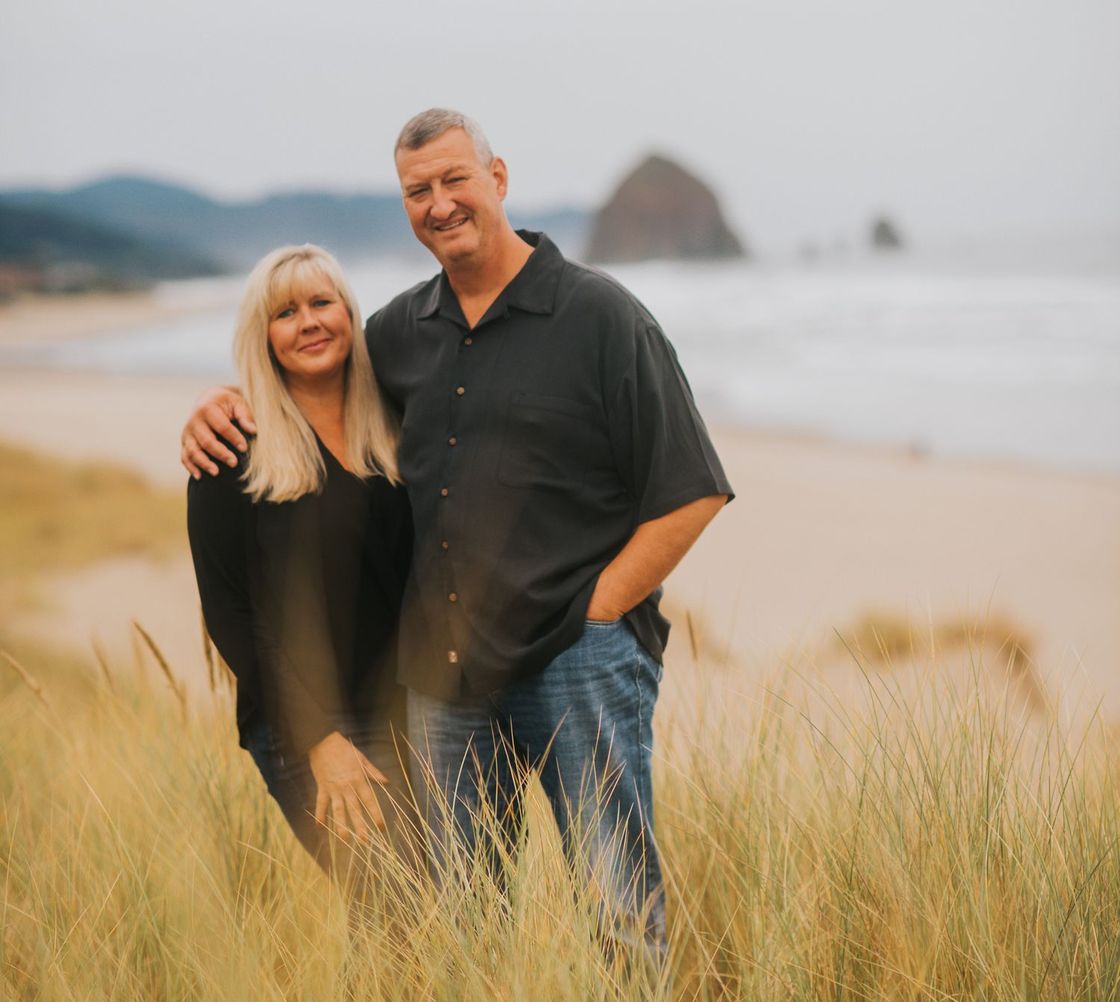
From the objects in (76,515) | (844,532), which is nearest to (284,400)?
(76,515)

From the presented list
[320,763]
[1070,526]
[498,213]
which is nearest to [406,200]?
[498,213]

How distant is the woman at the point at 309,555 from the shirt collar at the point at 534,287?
24 cm

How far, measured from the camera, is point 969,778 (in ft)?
7.62

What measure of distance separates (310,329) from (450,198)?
1.45 feet

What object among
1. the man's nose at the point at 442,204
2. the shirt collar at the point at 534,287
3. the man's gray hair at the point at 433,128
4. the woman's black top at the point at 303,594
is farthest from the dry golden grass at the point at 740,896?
the man's gray hair at the point at 433,128

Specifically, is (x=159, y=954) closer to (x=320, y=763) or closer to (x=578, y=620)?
(x=320, y=763)

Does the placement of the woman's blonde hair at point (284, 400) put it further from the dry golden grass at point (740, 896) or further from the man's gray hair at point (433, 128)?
the dry golden grass at point (740, 896)

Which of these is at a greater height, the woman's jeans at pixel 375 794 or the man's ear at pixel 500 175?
the man's ear at pixel 500 175

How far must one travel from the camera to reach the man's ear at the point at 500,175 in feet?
8.94

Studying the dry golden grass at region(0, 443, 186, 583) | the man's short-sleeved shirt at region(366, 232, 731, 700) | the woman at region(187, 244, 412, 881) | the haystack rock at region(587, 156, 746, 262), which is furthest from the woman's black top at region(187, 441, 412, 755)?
the haystack rock at region(587, 156, 746, 262)

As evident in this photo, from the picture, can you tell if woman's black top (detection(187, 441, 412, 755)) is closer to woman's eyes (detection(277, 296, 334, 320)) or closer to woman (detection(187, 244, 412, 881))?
woman (detection(187, 244, 412, 881))

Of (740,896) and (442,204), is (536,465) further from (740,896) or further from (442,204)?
(740,896)

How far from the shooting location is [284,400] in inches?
102

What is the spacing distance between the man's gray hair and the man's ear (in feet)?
0.21
